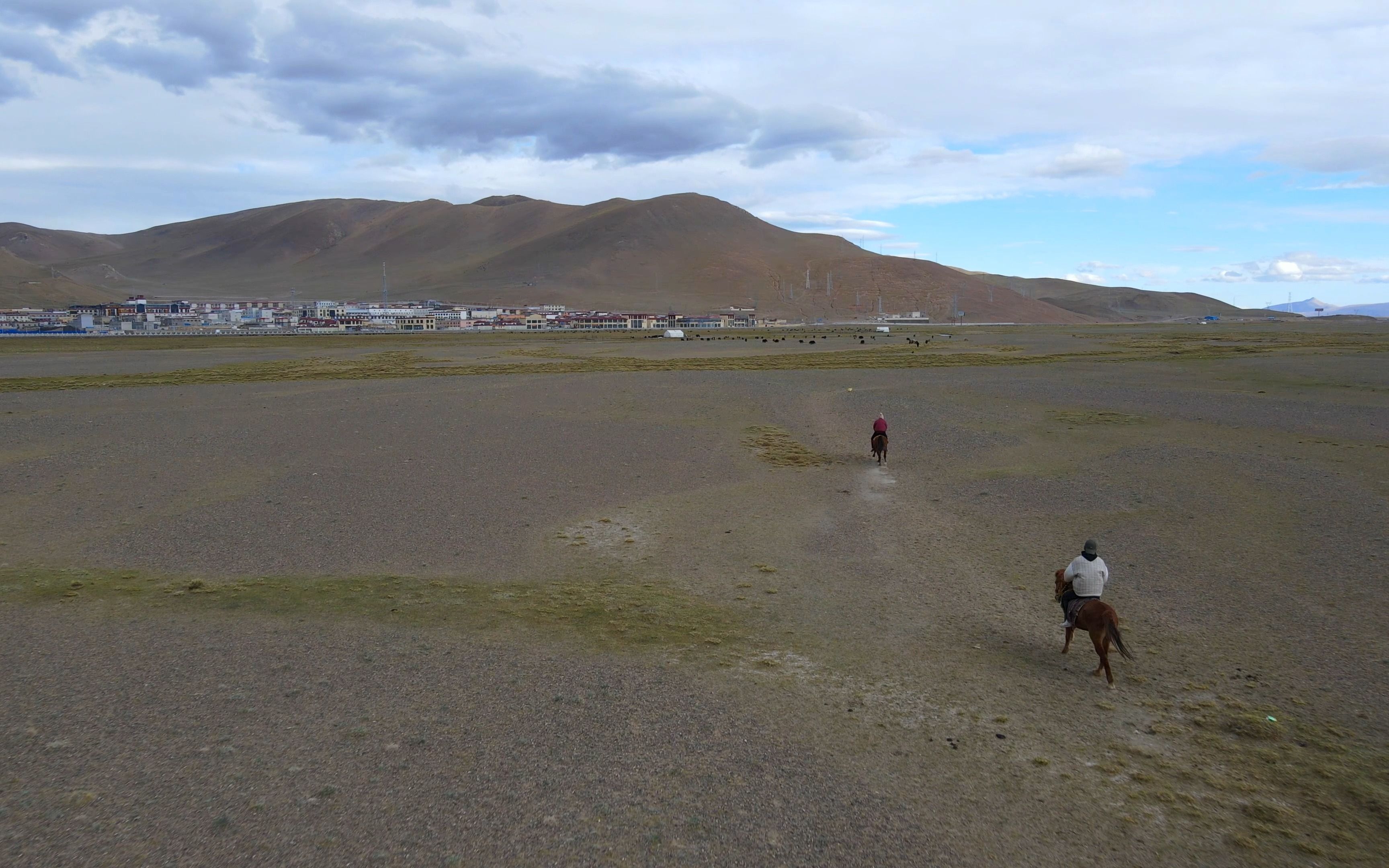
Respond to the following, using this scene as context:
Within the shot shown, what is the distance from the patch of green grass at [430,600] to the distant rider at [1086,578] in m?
Result: 2.88

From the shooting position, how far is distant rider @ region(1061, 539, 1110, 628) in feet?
22.9

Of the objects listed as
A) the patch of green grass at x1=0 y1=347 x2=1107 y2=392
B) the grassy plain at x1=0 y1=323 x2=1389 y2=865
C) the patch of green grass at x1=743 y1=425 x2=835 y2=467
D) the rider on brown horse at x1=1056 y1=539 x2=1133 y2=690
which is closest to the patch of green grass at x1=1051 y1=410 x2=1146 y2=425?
the grassy plain at x1=0 y1=323 x2=1389 y2=865

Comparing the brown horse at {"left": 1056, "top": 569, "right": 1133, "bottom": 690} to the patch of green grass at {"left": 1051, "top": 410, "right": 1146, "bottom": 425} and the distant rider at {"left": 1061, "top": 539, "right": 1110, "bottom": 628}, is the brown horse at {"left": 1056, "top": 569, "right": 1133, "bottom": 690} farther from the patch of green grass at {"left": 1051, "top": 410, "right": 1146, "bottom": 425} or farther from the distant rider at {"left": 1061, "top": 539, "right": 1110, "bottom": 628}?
the patch of green grass at {"left": 1051, "top": 410, "right": 1146, "bottom": 425}

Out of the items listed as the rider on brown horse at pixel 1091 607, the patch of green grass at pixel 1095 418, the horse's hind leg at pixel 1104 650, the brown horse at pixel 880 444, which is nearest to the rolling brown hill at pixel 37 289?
the patch of green grass at pixel 1095 418

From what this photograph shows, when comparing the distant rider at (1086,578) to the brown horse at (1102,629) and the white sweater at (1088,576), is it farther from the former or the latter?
the brown horse at (1102,629)

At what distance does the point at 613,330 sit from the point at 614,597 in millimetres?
127099

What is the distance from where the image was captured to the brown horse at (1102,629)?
22.1 ft

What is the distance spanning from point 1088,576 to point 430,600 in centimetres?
621

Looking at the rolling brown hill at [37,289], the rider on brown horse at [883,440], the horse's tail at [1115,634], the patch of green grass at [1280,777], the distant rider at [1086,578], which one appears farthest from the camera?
the rolling brown hill at [37,289]

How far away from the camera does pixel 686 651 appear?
7504mm

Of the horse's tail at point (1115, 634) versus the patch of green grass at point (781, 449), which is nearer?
the horse's tail at point (1115, 634)

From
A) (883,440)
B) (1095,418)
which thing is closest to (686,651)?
(883,440)

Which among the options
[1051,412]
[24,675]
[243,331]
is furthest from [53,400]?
[243,331]

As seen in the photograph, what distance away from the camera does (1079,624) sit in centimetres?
704
